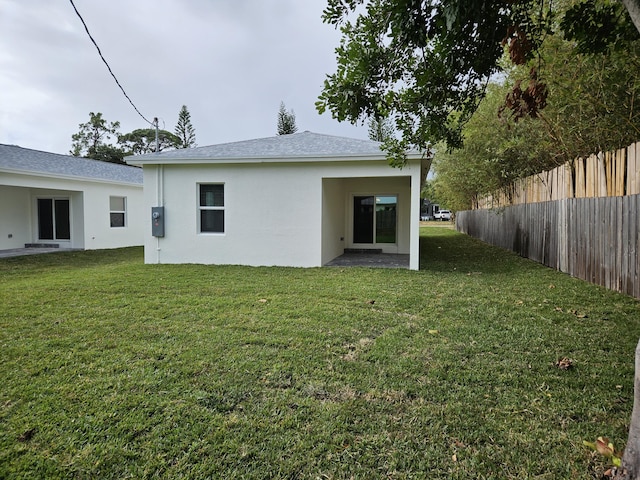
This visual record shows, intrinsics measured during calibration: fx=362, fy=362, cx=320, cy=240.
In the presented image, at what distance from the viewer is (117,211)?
49.8 feet

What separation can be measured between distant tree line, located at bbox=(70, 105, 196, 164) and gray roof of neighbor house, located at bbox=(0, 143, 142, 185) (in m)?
23.4

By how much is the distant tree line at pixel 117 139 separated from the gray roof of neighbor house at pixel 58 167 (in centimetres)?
2345

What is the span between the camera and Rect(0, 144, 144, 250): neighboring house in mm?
13141

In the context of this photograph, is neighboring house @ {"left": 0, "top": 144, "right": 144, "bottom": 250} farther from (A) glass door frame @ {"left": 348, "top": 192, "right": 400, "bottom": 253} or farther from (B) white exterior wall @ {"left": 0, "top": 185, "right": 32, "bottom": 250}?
(A) glass door frame @ {"left": 348, "top": 192, "right": 400, "bottom": 253}

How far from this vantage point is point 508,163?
10.5 metres

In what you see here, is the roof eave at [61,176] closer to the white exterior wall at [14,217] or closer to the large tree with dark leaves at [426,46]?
the white exterior wall at [14,217]

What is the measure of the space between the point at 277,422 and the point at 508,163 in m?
10.5

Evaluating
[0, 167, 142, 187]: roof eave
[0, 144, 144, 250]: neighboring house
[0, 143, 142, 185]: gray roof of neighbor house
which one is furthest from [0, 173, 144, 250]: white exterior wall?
[0, 143, 142, 185]: gray roof of neighbor house

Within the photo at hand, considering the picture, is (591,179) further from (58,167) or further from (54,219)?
(54,219)

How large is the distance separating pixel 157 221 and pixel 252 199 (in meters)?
2.64

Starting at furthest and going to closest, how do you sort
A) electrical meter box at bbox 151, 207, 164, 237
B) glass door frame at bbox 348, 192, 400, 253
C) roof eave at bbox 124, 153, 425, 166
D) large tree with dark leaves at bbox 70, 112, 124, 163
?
large tree with dark leaves at bbox 70, 112, 124, 163 < glass door frame at bbox 348, 192, 400, 253 < electrical meter box at bbox 151, 207, 164, 237 < roof eave at bbox 124, 153, 425, 166

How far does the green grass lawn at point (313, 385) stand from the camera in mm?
2104

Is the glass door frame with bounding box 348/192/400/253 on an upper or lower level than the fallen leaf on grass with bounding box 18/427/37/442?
upper

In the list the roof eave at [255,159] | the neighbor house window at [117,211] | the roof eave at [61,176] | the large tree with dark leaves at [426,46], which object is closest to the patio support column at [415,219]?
the roof eave at [255,159]
